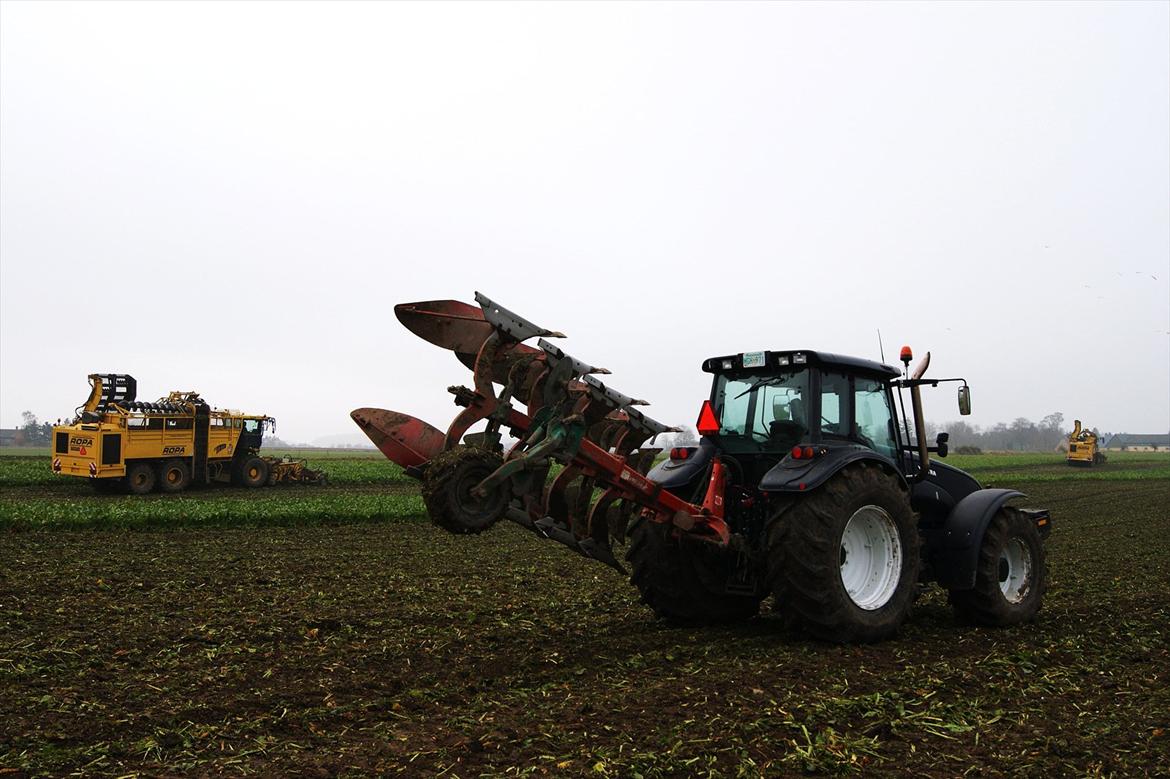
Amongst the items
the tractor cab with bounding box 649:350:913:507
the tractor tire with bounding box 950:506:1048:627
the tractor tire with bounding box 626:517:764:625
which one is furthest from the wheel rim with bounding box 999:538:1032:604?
the tractor tire with bounding box 626:517:764:625

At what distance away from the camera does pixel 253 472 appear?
26.7 meters

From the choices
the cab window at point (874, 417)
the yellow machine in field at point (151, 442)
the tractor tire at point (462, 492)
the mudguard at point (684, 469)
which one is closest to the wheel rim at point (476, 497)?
the tractor tire at point (462, 492)

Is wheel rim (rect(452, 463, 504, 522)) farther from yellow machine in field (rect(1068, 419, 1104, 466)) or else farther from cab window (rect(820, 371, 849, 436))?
yellow machine in field (rect(1068, 419, 1104, 466))

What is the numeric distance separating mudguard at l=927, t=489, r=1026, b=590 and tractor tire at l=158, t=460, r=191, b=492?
21.6 metres

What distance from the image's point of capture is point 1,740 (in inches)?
180

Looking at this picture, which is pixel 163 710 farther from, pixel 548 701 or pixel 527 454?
pixel 527 454

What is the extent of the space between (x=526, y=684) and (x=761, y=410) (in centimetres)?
314

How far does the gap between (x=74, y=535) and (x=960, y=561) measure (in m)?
12.9

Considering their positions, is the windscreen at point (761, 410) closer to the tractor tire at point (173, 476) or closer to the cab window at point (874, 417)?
the cab window at point (874, 417)

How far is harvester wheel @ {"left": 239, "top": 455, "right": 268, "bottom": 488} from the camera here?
2648 centimetres

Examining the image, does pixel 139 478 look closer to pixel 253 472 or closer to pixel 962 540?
pixel 253 472

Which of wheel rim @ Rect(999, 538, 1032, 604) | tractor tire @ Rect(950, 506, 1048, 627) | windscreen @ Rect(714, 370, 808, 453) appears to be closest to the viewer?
windscreen @ Rect(714, 370, 808, 453)

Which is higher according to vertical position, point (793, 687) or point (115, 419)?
point (115, 419)

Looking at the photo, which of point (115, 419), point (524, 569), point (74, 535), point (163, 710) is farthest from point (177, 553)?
point (115, 419)
